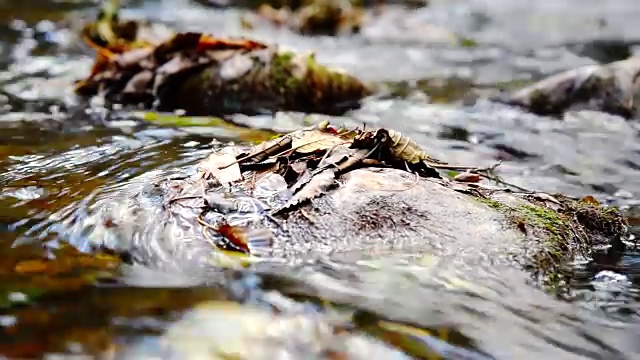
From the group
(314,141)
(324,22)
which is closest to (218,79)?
(314,141)

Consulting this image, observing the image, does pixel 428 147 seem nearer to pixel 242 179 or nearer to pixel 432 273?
pixel 242 179

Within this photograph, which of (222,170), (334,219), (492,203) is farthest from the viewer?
(222,170)

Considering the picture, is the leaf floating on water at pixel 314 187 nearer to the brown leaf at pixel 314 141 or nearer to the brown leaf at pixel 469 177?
the brown leaf at pixel 314 141

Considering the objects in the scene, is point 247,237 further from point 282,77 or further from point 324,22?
point 324,22

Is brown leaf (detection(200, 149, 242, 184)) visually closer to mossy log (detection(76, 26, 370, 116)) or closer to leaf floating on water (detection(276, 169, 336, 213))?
leaf floating on water (detection(276, 169, 336, 213))

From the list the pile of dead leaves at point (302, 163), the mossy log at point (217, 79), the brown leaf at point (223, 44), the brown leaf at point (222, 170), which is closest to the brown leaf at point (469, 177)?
the pile of dead leaves at point (302, 163)

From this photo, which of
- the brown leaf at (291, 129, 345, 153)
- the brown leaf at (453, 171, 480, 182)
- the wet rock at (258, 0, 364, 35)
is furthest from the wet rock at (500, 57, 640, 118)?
the wet rock at (258, 0, 364, 35)

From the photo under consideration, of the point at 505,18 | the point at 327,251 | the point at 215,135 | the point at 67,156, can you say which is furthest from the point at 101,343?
the point at 505,18
